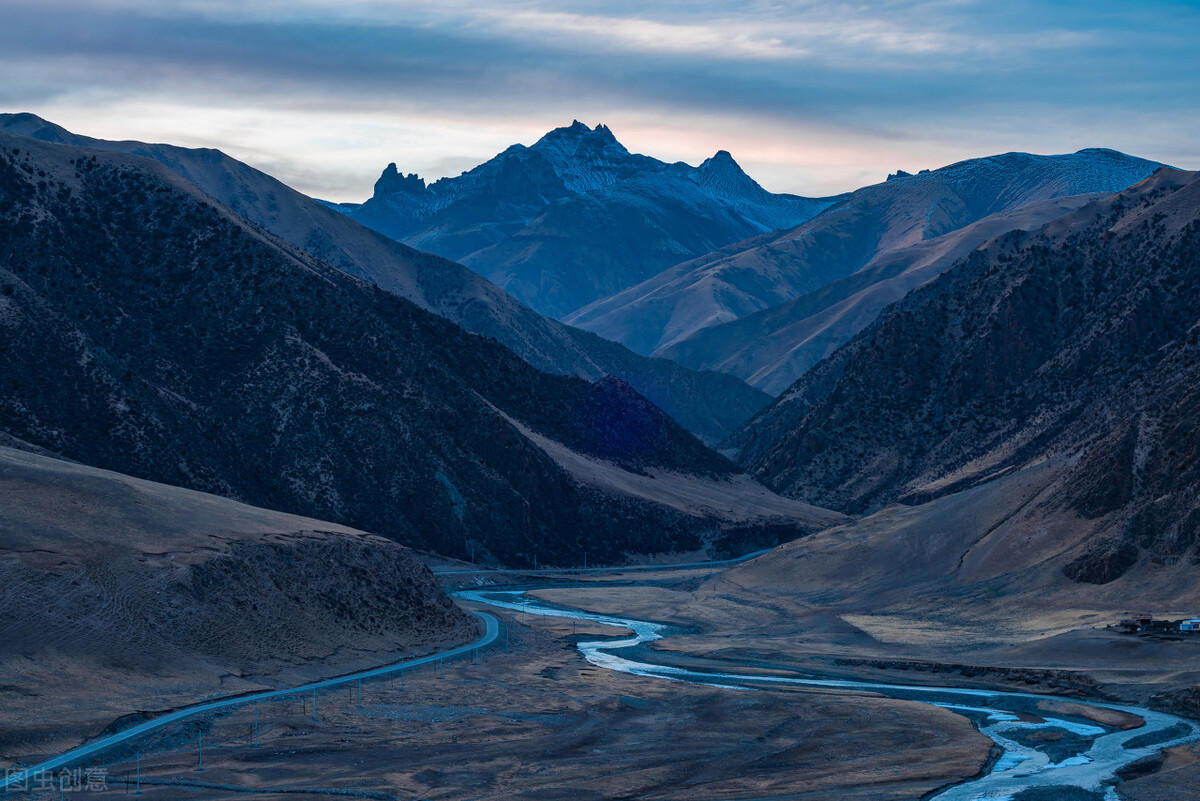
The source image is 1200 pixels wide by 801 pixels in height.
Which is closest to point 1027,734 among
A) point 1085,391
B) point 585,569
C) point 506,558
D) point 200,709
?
point 200,709

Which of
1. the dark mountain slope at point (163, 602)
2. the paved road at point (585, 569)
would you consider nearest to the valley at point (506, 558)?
the dark mountain slope at point (163, 602)

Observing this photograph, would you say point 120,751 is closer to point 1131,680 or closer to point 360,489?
point 1131,680

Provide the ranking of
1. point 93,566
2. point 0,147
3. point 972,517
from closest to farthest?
point 93,566, point 972,517, point 0,147

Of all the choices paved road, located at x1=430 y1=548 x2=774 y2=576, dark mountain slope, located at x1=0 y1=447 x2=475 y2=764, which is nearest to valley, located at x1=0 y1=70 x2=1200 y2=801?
dark mountain slope, located at x1=0 y1=447 x2=475 y2=764

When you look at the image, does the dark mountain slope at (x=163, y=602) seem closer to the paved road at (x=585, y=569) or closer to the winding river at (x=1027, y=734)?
the winding river at (x=1027, y=734)

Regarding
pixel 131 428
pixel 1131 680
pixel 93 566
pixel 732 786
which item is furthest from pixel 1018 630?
pixel 131 428

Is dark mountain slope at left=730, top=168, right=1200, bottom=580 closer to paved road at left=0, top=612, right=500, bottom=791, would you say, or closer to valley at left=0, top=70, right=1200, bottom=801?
valley at left=0, top=70, right=1200, bottom=801
